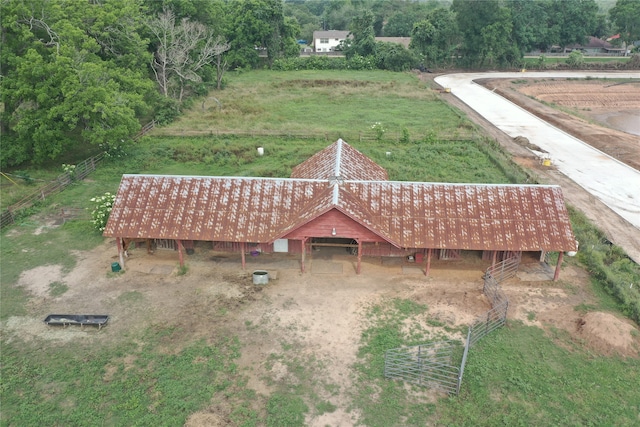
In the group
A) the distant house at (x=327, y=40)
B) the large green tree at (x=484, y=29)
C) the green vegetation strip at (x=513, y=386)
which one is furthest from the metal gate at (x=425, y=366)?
the distant house at (x=327, y=40)

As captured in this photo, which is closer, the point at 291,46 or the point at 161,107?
the point at 161,107

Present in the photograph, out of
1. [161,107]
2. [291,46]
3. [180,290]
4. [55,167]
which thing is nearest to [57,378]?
[180,290]

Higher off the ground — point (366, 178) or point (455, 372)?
point (366, 178)

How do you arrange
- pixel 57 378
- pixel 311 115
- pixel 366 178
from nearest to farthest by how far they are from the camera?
pixel 57 378 < pixel 366 178 < pixel 311 115

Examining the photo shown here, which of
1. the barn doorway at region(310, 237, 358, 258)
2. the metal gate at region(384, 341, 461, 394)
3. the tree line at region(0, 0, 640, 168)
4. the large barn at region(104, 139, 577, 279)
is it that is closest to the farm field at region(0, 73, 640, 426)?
the barn doorway at region(310, 237, 358, 258)

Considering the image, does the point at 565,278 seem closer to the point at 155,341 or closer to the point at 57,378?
the point at 155,341

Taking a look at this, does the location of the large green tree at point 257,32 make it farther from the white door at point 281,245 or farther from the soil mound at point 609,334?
the soil mound at point 609,334
